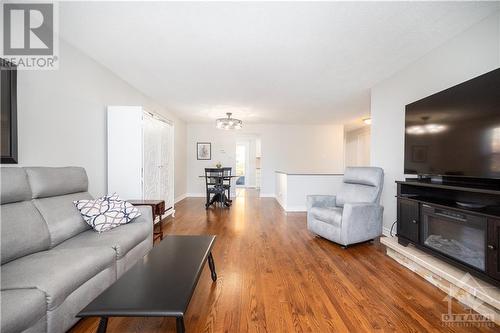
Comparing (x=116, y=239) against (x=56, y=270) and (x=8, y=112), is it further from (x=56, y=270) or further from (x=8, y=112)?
(x=8, y=112)

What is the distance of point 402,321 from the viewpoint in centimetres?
146

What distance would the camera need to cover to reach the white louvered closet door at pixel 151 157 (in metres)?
3.33

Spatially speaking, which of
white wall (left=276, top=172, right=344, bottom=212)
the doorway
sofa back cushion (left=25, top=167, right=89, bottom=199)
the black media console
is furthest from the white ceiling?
the doorway

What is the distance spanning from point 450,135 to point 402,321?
1.63m

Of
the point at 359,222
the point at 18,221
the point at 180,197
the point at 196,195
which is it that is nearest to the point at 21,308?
the point at 18,221

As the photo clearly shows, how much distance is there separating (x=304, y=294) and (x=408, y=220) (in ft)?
4.71

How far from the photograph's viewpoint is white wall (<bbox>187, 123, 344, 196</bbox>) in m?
7.08

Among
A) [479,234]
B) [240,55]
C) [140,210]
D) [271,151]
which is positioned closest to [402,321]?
[479,234]

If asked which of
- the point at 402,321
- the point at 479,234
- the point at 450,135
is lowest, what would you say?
the point at 402,321

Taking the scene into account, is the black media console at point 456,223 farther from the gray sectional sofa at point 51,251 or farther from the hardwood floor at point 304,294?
the gray sectional sofa at point 51,251

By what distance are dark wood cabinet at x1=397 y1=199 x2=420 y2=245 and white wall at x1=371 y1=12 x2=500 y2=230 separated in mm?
718

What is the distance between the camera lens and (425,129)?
222 centimetres

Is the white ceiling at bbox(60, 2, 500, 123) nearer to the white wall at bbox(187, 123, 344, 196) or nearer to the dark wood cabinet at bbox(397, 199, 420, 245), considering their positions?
the dark wood cabinet at bbox(397, 199, 420, 245)

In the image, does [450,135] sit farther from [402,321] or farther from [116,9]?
[116,9]
